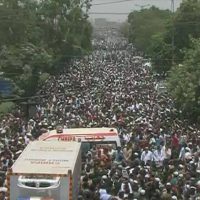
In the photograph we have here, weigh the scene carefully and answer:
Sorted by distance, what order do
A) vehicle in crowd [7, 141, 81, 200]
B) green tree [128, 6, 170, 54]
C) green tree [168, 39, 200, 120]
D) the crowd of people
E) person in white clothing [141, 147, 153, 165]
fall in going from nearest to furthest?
vehicle in crowd [7, 141, 81, 200] → the crowd of people → person in white clothing [141, 147, 153, 165] → green tree [168, 39, 200, 120] → green tree [128, 6, 170, 54]

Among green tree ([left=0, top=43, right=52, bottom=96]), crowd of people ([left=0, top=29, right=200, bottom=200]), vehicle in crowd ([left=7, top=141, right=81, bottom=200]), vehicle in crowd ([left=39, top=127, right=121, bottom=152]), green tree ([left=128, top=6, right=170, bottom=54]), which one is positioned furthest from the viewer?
green tree ([left=128, top=6, right=170, bottom=54])

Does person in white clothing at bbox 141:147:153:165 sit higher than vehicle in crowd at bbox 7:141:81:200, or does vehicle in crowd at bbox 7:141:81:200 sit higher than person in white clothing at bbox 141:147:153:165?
vehicle in crowd at bbox 7:141:81:200

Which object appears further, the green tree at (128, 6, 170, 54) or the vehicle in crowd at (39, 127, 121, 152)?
the green tree at (128, 6, 170, 54)

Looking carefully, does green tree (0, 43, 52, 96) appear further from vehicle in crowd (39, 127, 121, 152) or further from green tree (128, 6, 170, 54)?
green tree (128, 6, 170, 54)

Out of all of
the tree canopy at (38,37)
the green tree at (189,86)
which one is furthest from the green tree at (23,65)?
the green tree at (189,86)

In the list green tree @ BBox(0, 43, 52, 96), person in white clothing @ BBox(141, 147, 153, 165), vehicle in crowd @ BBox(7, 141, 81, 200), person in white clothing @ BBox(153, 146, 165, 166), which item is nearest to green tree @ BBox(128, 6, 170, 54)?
green tree @ BBox(0, 43, 52, 96)

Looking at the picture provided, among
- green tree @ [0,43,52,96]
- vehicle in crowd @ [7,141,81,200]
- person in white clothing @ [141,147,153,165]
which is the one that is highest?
vehicle in crowd @ [7,141,81,200]

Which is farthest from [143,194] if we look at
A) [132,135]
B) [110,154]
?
[132,135]
